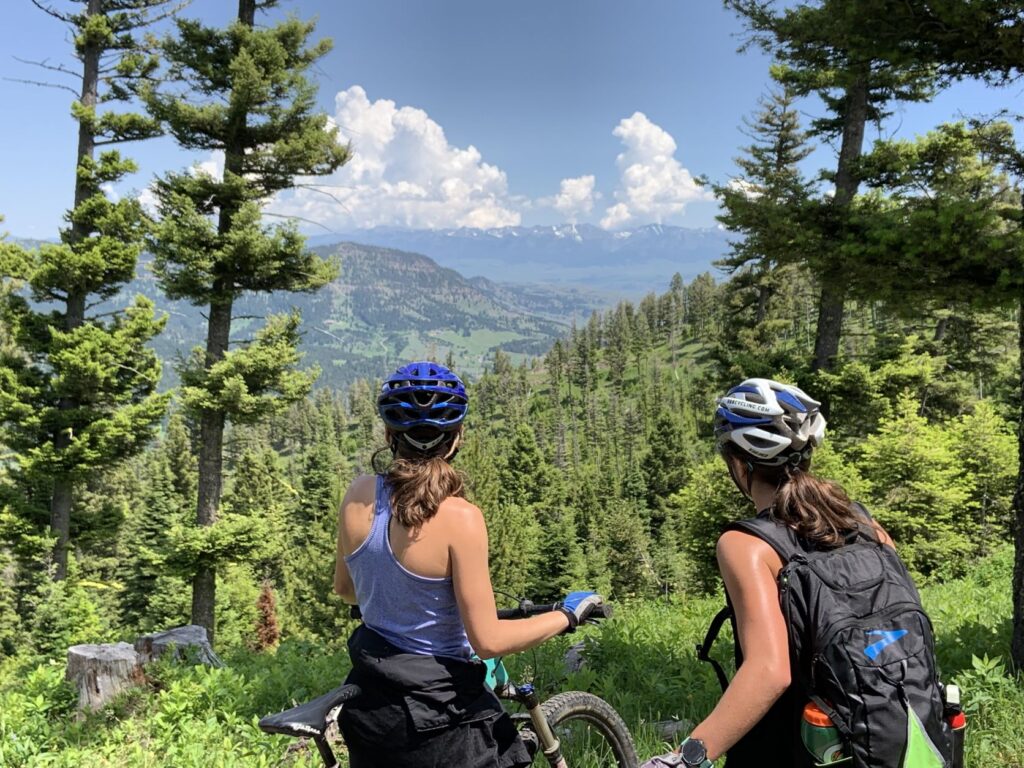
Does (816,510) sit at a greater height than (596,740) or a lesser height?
greater

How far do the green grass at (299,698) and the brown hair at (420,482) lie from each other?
3.01m

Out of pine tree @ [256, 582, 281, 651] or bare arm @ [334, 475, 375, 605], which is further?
pine tree @ [256, 582, 281, 651]

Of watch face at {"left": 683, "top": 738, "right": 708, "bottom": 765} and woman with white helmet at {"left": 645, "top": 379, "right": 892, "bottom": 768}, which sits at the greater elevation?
woman with white helmet at {"left": 645, "top": 379, "right": 892, "bottom": 768}

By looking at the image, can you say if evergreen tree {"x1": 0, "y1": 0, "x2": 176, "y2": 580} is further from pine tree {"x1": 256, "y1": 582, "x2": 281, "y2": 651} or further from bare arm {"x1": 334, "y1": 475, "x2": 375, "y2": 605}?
pine tree {"x1": 256, "y1": 582, "x2": 281, "y2": 651}

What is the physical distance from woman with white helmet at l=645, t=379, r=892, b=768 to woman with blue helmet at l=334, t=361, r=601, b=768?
2.61 feet

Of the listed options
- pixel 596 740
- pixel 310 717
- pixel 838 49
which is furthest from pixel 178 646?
pixel 838 49

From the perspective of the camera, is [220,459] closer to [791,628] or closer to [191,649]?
[191,649]

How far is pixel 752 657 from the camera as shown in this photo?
2012mm

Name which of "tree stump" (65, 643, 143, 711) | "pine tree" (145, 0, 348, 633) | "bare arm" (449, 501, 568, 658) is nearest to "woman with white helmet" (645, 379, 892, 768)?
"bare arm" (449, 501, 568, 658)

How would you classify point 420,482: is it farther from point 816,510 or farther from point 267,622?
point 267,622

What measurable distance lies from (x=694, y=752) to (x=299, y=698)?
5.24 meters

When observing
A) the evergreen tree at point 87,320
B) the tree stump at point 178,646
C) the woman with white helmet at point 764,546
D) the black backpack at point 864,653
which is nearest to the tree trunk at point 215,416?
the evergreen tree at point 87,320

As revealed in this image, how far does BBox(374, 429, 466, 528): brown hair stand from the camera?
2.34 m

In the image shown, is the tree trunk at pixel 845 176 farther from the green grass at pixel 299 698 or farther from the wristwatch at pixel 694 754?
the wristwatch at pixel 694 754
